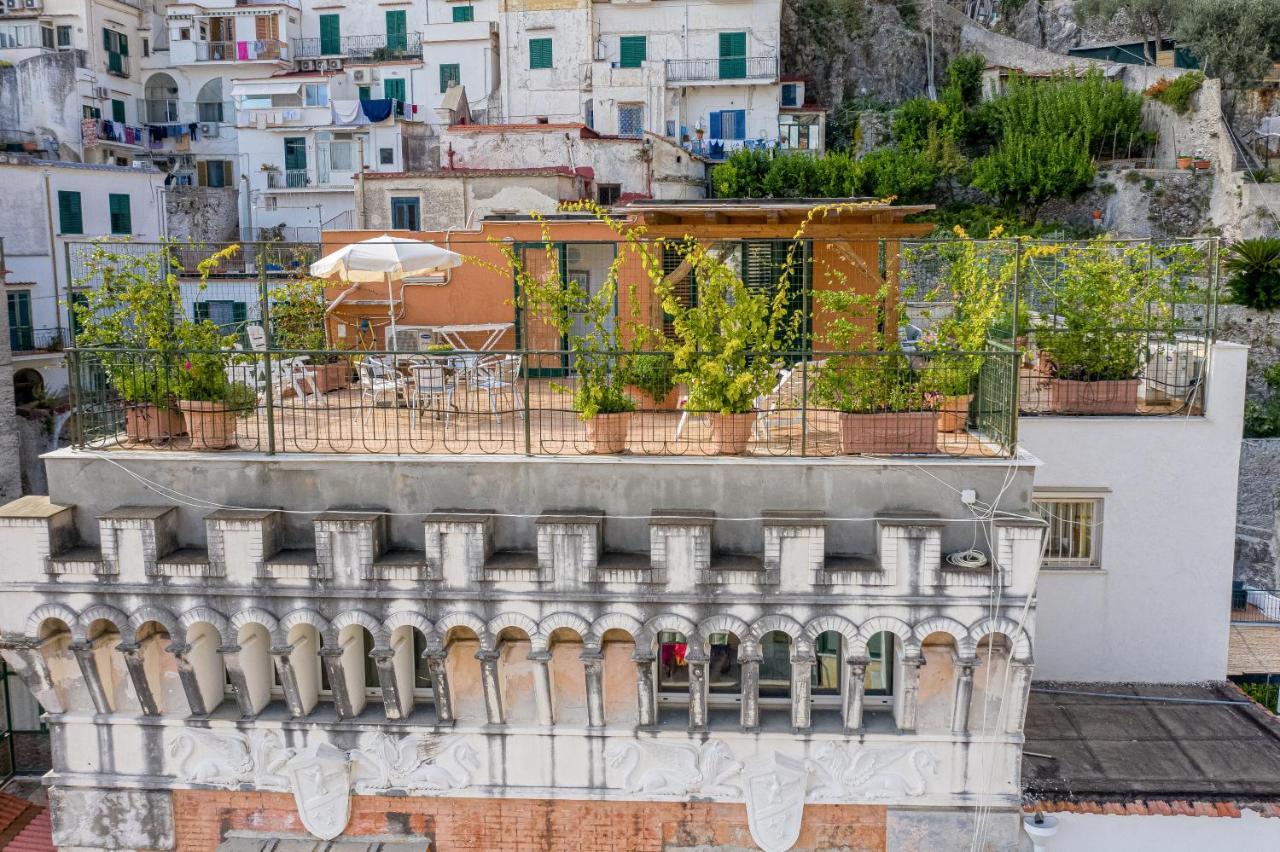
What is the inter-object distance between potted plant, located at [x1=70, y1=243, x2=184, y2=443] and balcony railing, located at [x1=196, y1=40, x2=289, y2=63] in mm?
39303

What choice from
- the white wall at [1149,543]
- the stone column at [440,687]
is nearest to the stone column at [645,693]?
the stone column at [440,687]

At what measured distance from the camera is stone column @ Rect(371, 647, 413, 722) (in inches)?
402

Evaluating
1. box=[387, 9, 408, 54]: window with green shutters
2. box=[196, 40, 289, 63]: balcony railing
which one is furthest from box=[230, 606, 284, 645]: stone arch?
box=[196, 40, 289, 63]: balcony railing

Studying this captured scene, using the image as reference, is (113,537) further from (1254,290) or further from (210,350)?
(1254,290)

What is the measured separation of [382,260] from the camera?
1299 centimetres

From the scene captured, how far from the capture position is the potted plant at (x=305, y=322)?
14.9 m

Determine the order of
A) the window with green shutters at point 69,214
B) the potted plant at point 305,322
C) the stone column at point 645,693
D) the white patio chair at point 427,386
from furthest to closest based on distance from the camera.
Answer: the window with green shutters at point 69,214 < the potted plant at point 305,322 < the white patio chair at point 427,386 < the stone column at point 645,693

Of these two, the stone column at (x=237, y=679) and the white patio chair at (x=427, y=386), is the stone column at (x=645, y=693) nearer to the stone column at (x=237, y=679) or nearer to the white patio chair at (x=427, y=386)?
the white patio chair at (x=427, y=386)

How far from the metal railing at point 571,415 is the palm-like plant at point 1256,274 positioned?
2333cm

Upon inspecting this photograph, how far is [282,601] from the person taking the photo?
10.3 m

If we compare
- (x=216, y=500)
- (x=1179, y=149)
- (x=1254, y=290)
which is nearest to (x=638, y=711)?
(x=216, y=500)

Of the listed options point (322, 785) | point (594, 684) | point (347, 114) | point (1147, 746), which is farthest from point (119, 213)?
point (1147, 746)

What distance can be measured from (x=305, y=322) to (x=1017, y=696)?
11.1m

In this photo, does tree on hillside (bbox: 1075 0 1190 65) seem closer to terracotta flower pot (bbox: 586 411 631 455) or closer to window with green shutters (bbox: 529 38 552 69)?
window with green shutters (bbox: 529 38 552 69)
